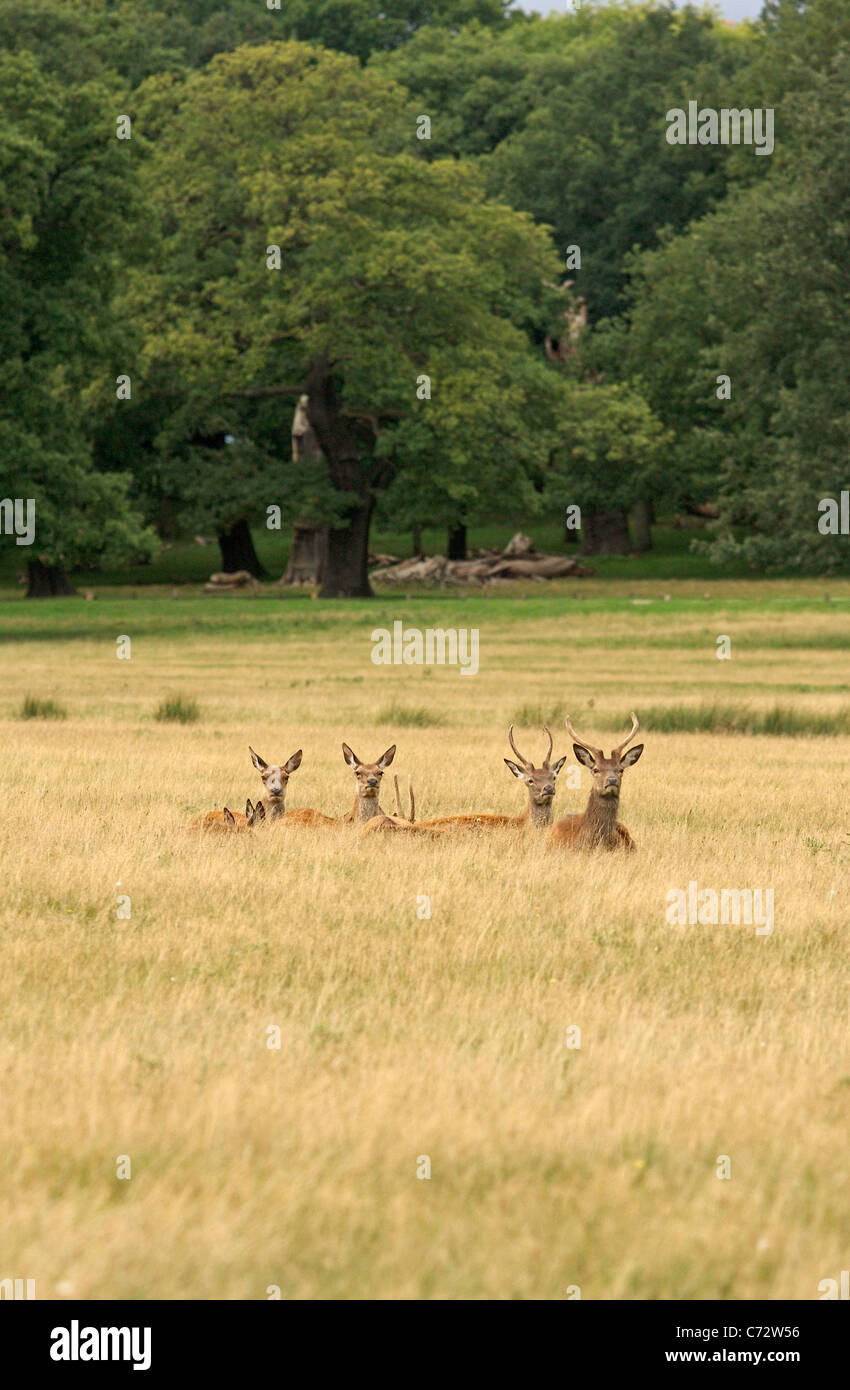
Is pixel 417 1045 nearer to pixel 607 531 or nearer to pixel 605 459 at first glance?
pixel 605 459

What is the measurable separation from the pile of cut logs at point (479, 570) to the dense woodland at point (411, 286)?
199 centimetres

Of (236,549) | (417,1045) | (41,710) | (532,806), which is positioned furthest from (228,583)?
(417,1045)

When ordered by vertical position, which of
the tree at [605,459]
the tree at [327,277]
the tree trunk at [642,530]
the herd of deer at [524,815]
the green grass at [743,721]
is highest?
the tree at [327,277]

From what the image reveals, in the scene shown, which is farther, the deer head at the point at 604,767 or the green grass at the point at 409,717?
the green grass at the point at 409,717

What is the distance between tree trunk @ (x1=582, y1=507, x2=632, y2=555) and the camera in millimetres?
70188

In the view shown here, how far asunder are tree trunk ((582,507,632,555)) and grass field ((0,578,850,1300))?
52.1m

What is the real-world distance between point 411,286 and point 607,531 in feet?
73.0

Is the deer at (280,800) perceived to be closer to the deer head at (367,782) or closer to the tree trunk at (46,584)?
the deer head at (367,782)

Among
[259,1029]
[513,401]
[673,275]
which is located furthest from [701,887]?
[673,275]

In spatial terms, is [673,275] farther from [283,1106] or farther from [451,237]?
[283,1106]

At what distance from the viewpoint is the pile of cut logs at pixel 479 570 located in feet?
203

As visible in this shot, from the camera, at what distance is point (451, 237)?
5309cm

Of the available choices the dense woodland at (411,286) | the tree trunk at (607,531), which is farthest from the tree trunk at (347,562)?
the tree trunk at (607,531)

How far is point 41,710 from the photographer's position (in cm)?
2491
